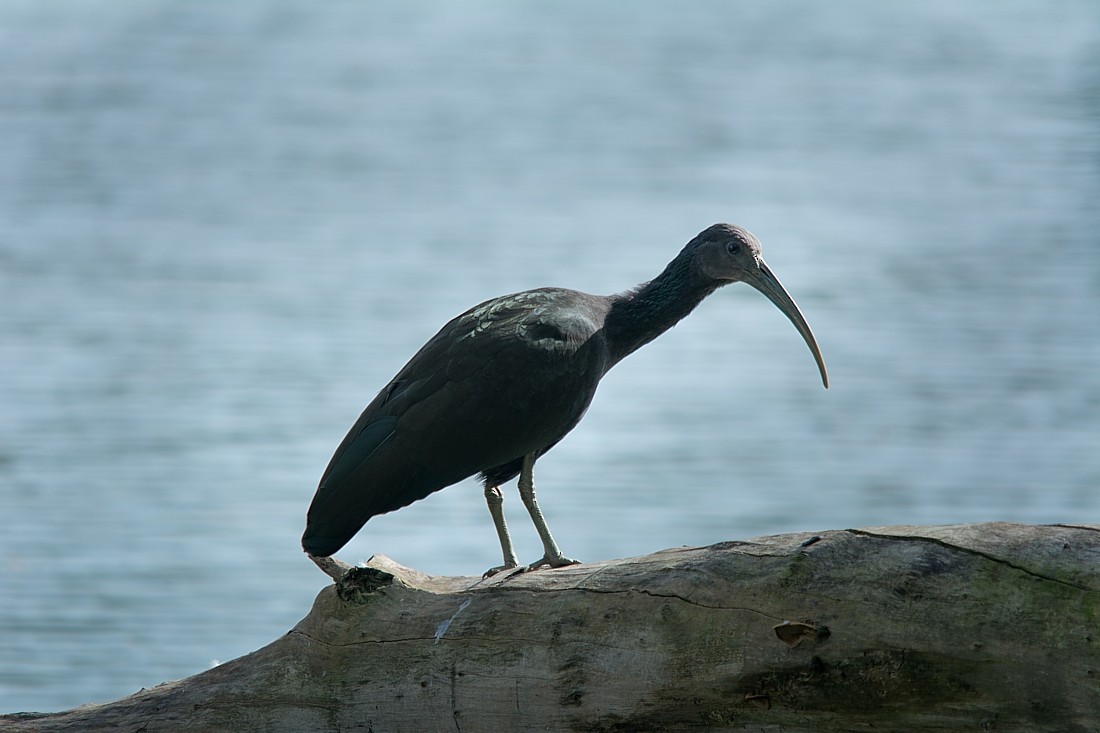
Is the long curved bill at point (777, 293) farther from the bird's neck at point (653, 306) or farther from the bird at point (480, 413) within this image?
the bird at point (480, 413)

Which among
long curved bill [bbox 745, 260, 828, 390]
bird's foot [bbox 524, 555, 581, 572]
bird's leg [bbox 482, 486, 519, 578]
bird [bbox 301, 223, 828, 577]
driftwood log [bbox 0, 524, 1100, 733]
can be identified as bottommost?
driftwood log [bbox 0, 524, 1100, 733]

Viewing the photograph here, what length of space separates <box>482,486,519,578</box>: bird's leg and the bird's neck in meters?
0.63

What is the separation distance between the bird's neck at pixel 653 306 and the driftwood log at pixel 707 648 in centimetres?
131

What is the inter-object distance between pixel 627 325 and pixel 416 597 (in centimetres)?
153

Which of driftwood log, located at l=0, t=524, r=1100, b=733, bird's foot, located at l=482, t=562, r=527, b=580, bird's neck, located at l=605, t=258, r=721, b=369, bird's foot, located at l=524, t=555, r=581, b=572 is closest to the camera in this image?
driftwood log, located at l=0, t=524, r=1100, b=733

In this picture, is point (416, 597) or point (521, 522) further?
point (521, 522)

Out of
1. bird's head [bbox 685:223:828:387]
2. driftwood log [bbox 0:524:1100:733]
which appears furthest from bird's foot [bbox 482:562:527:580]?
bird's head [bbox 685:223:828:387]

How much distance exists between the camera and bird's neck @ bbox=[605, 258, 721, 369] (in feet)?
15.4

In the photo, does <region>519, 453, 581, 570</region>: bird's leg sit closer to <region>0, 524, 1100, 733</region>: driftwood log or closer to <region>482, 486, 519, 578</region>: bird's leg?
<region>482, 486, 519, 578</region>: bird's leg

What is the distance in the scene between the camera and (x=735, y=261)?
15.5 feet

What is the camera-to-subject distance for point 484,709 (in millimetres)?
3256

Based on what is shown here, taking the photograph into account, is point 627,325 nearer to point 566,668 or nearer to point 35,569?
point 566,668

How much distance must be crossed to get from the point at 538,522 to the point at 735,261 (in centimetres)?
122

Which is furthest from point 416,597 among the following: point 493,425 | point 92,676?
point 92,676
